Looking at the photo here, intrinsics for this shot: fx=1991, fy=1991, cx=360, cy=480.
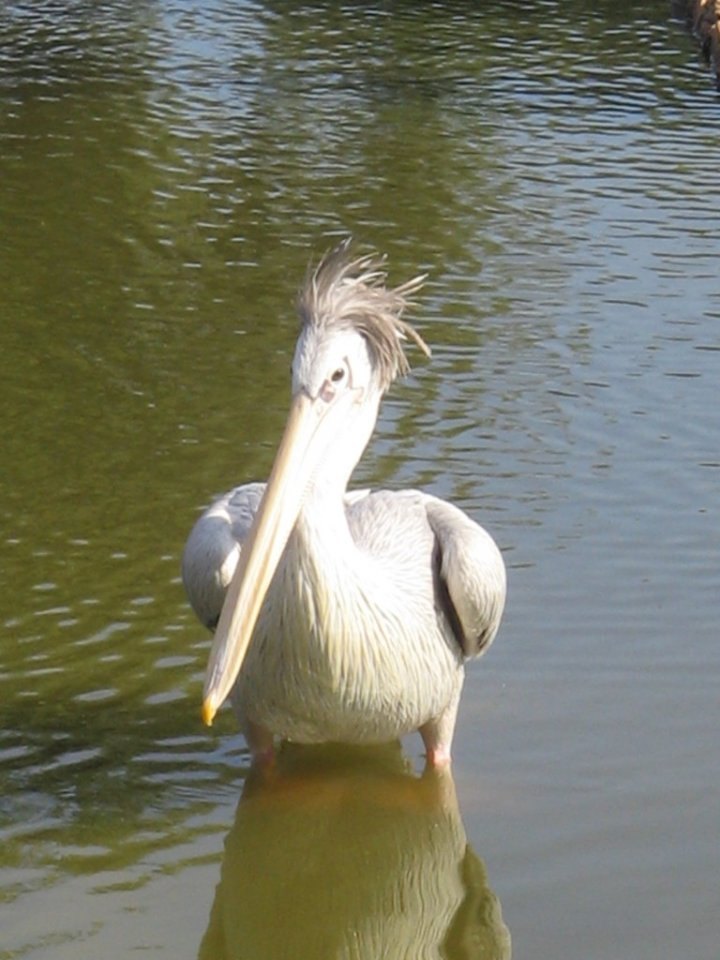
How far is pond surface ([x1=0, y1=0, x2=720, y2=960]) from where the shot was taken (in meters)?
4.20

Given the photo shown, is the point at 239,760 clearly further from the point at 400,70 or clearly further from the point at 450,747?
the point at 400,70

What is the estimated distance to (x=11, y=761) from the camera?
15.1ft

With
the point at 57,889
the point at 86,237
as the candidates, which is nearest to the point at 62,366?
the point at 86,237

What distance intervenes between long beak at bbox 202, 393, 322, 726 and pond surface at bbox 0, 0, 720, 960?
58 cm

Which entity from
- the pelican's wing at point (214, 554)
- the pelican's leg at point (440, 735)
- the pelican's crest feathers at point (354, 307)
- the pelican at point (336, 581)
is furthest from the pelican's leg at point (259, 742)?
the pelican's crest feathers at point (354, 307)

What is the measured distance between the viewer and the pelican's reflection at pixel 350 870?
4.03m

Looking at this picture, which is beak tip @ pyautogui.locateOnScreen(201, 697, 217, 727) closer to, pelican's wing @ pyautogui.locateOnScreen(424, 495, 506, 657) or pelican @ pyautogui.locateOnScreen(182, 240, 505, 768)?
pelican @ pyautogui.locateOnScreen(182, 240, 505, 768)

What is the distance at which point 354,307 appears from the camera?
4.10 meters

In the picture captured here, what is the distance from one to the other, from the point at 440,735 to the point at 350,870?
402 mm

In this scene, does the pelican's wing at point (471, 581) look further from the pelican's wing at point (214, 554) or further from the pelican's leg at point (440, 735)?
the pelican's wing at point (214, 554)

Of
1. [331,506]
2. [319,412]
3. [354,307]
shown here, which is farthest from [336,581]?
[354,307]

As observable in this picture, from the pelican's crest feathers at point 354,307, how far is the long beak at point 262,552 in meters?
0.19

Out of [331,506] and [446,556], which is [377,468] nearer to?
[446,556]

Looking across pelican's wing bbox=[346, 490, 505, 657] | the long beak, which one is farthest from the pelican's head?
pelican's wing bbox=[346, 490, 505, 657]
